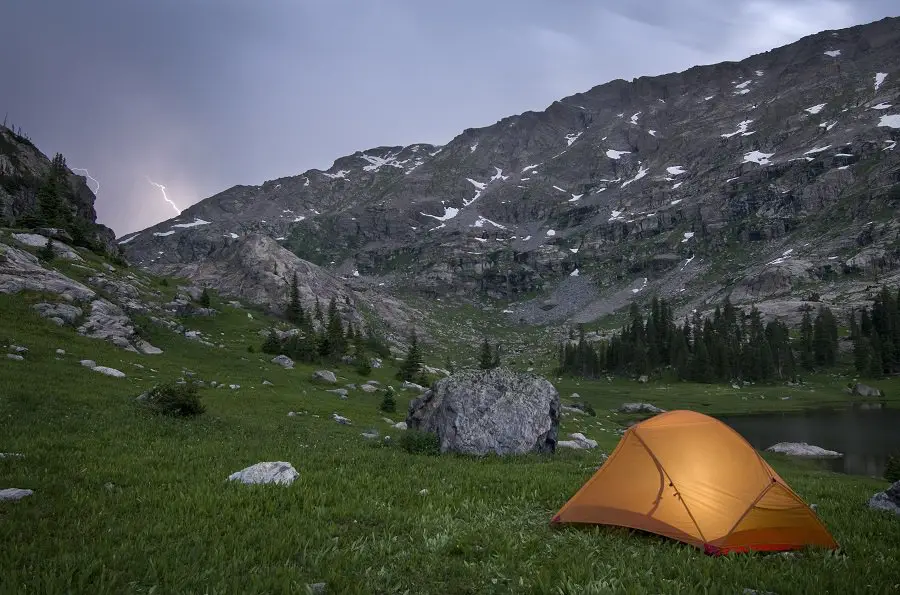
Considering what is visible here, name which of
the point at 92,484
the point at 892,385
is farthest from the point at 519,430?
the point at 892,385

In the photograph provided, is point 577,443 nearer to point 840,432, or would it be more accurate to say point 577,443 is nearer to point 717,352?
point 840,432

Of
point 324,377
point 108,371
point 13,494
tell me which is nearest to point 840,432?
point 324,377

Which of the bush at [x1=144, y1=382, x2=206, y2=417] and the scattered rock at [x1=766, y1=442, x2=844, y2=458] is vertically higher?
the bush at [x1=144, y1=382, x2=206, y2=417]

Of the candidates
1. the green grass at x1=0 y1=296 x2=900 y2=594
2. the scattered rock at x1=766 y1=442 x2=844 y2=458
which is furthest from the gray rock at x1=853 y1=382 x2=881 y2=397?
the green grass at x1=0 y1=296 x2=900 y2=594

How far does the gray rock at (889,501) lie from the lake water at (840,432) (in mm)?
30055

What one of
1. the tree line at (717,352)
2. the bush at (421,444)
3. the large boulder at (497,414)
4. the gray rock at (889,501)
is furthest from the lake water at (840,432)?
the tree line at (717,352)

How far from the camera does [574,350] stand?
147875mm

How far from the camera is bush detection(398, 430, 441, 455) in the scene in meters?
19.5

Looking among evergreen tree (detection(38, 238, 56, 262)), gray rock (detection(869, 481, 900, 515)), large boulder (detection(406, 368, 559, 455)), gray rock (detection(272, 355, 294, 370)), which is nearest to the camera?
gray rock (detection(869, 481, 900, 515))

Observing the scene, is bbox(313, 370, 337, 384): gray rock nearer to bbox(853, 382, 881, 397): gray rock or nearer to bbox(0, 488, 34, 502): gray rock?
bbox(0, 488, 34, 502): gray rock

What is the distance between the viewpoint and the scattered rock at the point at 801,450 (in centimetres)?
4153

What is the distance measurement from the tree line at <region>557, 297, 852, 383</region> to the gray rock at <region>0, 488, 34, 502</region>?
443ft

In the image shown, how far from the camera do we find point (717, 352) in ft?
404

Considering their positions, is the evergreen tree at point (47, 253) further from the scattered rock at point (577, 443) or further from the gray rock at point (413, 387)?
the scattered rock at point (577, 443)
